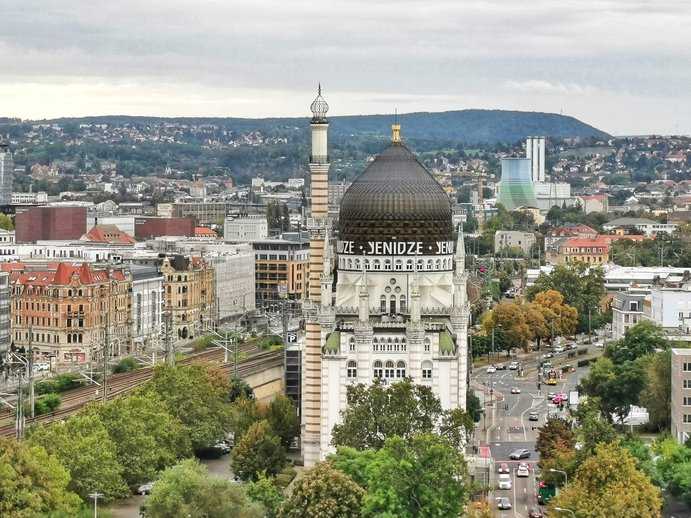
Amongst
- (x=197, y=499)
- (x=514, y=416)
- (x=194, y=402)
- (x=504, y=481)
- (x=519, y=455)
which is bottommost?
(x=514, y=416)

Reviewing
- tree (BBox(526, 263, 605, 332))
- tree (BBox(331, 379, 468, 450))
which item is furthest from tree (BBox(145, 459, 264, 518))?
tree (BBox(526, 263, 605, 332))

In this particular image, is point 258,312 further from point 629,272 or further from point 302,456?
point 302,456

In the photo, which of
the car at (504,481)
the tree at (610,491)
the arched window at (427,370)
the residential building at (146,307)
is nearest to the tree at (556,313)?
the residential building at (146,307)

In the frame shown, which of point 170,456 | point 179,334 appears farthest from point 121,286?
point 170,456

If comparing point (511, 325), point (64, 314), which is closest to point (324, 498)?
point (64, 314)

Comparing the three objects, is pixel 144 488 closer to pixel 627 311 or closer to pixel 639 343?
pixel 639 343

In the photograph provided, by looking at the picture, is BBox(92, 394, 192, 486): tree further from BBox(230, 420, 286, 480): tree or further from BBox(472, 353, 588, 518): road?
BBox(472, 353, 588, 518): road
